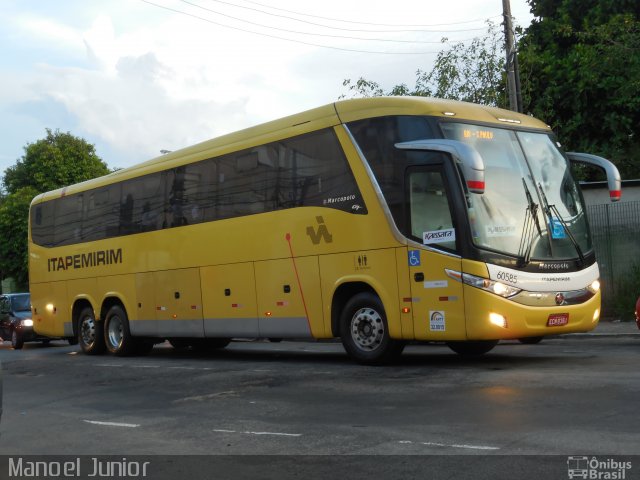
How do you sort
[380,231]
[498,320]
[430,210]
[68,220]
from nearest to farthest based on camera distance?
[498,320]
[430,210]
[380,231]
[68,220]

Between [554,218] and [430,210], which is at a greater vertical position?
[430,210]

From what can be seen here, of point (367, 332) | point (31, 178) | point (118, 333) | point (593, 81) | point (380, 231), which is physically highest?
point (31, 178)

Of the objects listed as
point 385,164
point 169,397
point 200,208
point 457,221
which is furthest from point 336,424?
point 200,208

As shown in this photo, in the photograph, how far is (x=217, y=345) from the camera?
19.4m

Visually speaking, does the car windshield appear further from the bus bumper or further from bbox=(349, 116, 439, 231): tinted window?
the bus bumper

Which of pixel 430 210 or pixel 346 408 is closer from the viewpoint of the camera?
pixel 346 408

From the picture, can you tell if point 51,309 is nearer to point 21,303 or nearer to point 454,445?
point 21,303

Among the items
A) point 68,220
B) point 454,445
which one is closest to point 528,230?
point 454,445

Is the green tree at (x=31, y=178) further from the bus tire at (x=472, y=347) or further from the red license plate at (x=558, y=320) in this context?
the red license plate at (x=558, y=320)

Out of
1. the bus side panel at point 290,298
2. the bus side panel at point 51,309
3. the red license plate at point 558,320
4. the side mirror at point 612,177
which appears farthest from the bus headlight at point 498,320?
the bus side panel at point 51,309

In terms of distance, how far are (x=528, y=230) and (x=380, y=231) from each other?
206 cm

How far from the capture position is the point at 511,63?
22406mm

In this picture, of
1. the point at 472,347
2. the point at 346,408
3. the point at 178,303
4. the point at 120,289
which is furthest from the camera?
the point at 120,289
